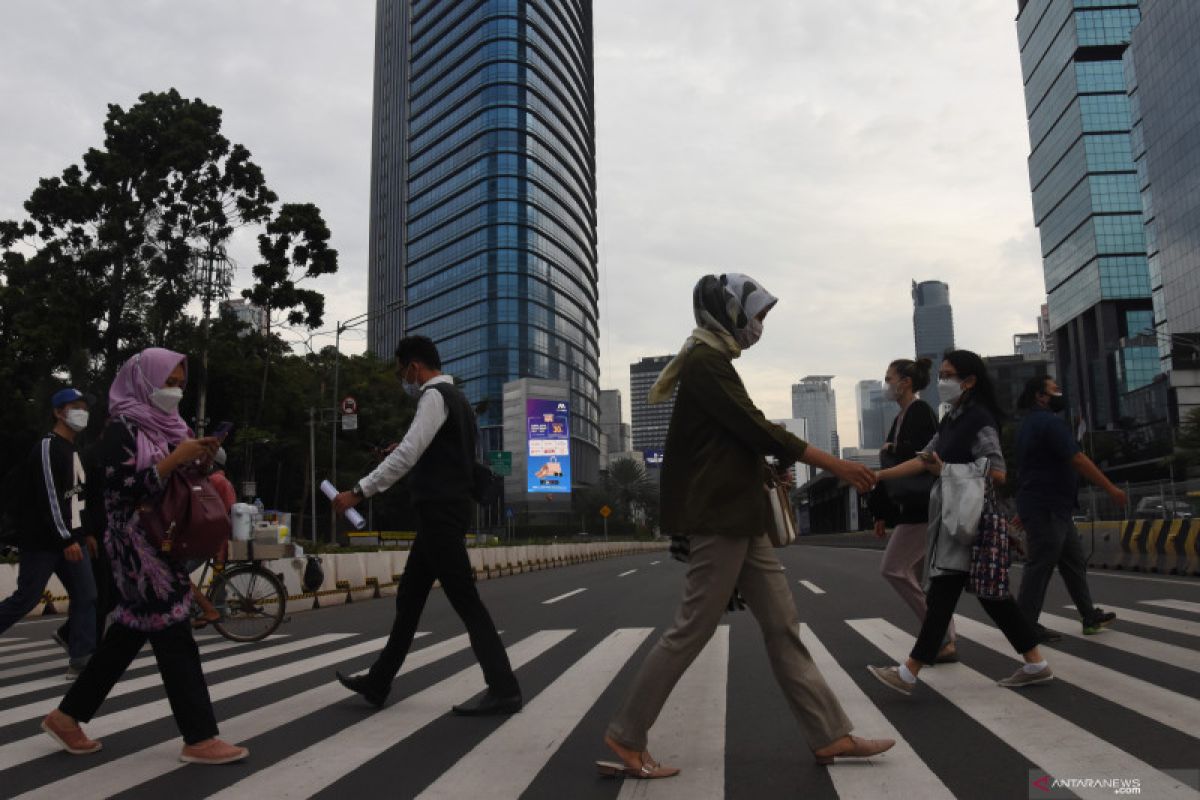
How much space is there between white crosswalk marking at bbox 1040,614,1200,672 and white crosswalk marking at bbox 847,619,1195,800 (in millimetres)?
1181

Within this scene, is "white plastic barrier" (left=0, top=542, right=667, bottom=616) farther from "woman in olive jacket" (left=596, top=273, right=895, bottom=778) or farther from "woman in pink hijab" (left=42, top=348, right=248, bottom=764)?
"woman in olive jacket" (left=596, top=273, right=895, bottom=778)

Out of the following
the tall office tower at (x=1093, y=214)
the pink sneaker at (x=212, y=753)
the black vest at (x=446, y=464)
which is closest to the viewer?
the pink sneaker at (x=212, y=753)

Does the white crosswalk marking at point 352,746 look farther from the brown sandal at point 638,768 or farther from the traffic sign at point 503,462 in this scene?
the traffic sign at point 503,462

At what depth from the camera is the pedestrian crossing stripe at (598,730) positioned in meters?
3.09

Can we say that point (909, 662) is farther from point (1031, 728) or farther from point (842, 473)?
point (842, 473)

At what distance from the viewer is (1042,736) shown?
3.54 metres

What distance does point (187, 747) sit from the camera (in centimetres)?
350

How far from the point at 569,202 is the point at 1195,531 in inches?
4465

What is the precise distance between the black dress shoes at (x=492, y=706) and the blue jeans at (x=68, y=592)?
3280 mm

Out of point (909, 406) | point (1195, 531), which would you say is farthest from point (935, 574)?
point (1195, 531)

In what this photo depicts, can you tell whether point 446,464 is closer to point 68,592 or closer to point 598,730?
point 598,730

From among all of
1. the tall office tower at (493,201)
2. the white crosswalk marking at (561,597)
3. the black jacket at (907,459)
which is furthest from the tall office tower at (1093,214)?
the black jacket at (907,459)

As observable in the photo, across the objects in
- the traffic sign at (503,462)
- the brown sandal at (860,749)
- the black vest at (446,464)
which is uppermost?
the traffic sign at (503,462)

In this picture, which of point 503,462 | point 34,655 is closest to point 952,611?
point 34,655
